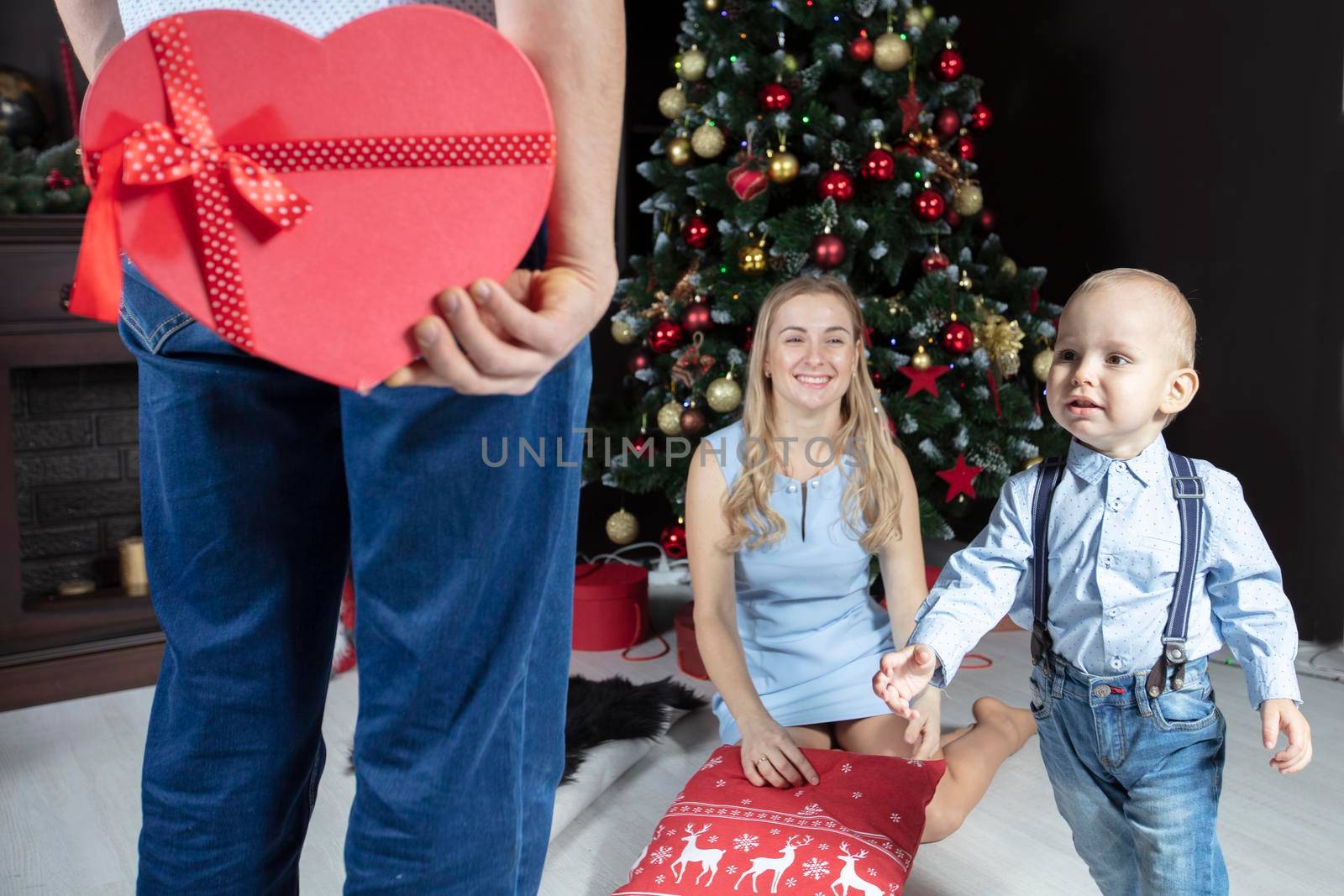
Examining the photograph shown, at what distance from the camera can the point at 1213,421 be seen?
2811mm

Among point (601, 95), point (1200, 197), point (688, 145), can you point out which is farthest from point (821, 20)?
point (601, 95)

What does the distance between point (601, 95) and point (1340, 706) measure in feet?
7.65

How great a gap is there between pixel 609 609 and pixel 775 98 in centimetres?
128

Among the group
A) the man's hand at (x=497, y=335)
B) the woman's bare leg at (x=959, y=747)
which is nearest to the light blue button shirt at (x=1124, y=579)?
the woman's bare leg at (x=959, y=747)

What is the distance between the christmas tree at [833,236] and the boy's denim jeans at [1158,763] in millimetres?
1249

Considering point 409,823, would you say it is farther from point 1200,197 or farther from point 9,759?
point 1200,197

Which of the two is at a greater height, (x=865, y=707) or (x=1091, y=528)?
(x=1091, y=528)

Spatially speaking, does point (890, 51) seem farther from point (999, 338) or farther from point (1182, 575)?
point (1182, 575)

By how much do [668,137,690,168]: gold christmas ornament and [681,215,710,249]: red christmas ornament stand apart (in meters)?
0.15

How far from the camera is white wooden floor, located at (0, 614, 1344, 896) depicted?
63.9 inches

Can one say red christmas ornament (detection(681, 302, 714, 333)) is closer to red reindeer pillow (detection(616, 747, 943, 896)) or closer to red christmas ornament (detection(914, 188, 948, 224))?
red christmas ornament (detection(914, 188, 948, 224))

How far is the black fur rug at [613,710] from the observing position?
6.42 feet

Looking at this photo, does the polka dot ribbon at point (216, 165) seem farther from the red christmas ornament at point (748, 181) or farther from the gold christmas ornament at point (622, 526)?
the gold christmas ornament at point (622, 526)

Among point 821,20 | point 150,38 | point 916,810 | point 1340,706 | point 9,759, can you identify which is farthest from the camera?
point 821,20
